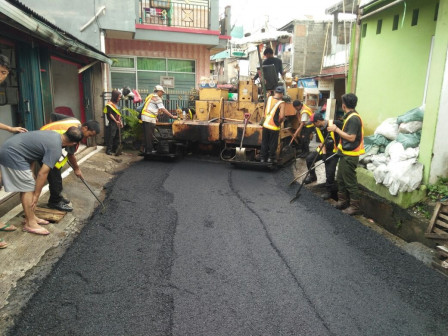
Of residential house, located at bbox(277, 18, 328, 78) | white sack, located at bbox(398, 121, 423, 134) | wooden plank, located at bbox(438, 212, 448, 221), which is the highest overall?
residential house, located at bbox(277, 18, 328, 78)

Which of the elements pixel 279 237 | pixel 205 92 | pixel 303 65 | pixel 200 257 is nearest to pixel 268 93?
pixel 205 92

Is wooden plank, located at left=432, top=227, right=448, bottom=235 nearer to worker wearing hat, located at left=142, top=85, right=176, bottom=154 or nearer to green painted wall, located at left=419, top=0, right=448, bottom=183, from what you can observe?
green painted wall, located at left=419, top=0, right=448, bottom=183

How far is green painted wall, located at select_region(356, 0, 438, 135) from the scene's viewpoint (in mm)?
6043

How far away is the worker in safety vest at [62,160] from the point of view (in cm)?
421

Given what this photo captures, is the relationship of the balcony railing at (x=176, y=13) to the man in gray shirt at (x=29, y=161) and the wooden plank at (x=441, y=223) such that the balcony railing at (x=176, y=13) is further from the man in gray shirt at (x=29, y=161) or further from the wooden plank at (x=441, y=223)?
the wooden plank at (x=441, y=223)

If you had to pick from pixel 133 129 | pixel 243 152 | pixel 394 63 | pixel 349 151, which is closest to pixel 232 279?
pixel 349 151

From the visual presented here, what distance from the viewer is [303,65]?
Result: 64.1 ft

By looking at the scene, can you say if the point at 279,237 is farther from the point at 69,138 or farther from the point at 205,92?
the point at 205,92

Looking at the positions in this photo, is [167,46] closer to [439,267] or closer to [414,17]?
[414,17]

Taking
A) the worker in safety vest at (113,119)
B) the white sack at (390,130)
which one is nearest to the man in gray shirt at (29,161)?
the worker in safety vest at (113,119)

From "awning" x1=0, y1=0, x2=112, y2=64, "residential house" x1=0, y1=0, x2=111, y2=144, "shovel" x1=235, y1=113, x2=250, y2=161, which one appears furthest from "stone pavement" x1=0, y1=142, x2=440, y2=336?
"awning" x1=0, y1=0, x2=112, y2=64

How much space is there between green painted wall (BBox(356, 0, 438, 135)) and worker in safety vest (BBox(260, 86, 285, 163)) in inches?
73.6

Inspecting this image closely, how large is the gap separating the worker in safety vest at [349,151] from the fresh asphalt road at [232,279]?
45 cm

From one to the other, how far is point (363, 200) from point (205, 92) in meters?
4.83
